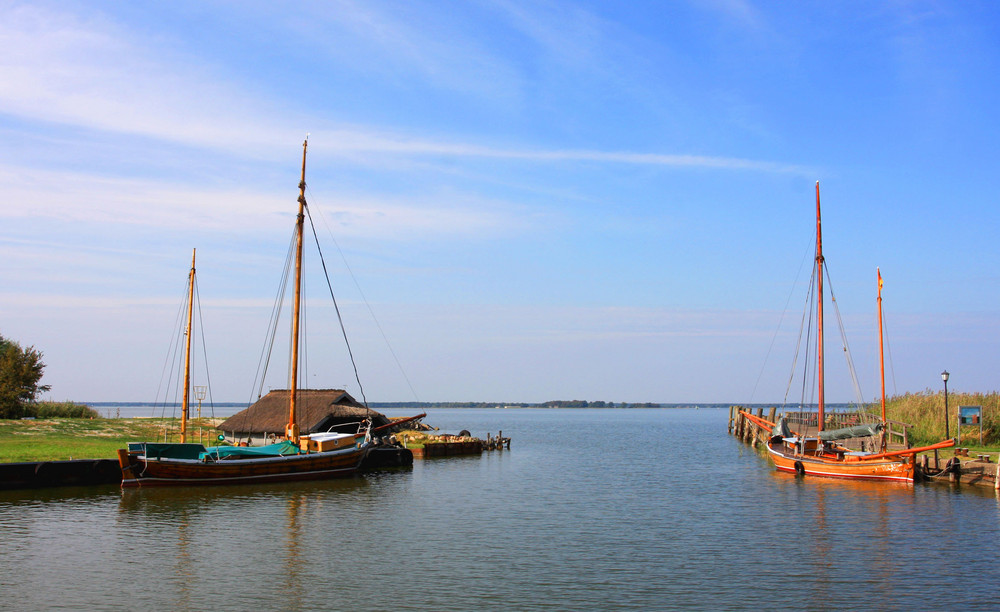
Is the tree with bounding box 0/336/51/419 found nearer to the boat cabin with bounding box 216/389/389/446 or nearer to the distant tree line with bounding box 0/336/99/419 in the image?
the distant tree line with bounding box 0/336/99/419

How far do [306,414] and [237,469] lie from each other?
13.5m

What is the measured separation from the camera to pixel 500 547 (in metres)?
26.8

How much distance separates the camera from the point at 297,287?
5012 centimetres

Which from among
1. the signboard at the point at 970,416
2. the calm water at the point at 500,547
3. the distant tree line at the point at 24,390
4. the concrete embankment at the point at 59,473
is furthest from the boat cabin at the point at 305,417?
the signboard at the point at 970,416

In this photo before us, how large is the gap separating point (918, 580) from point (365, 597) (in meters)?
15.4

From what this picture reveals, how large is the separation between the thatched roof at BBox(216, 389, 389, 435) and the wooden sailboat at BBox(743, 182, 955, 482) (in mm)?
28756

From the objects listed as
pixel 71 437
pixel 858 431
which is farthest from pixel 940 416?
pixel 71 437

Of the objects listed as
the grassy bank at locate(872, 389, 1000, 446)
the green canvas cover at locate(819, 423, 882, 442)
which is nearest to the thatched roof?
the green canvas cover at locate(819, 423, 882, 442)

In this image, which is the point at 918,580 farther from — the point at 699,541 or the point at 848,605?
the point at 699,541

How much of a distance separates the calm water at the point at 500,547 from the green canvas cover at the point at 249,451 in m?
2.09

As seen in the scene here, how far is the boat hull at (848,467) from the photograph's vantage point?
42.5 metres

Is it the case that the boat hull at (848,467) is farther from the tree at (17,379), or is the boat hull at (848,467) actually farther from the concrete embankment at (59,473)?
the tree at (17,379)

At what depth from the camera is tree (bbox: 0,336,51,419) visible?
→ 2694 inches

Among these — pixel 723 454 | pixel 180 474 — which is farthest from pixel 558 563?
pixel 723 454
